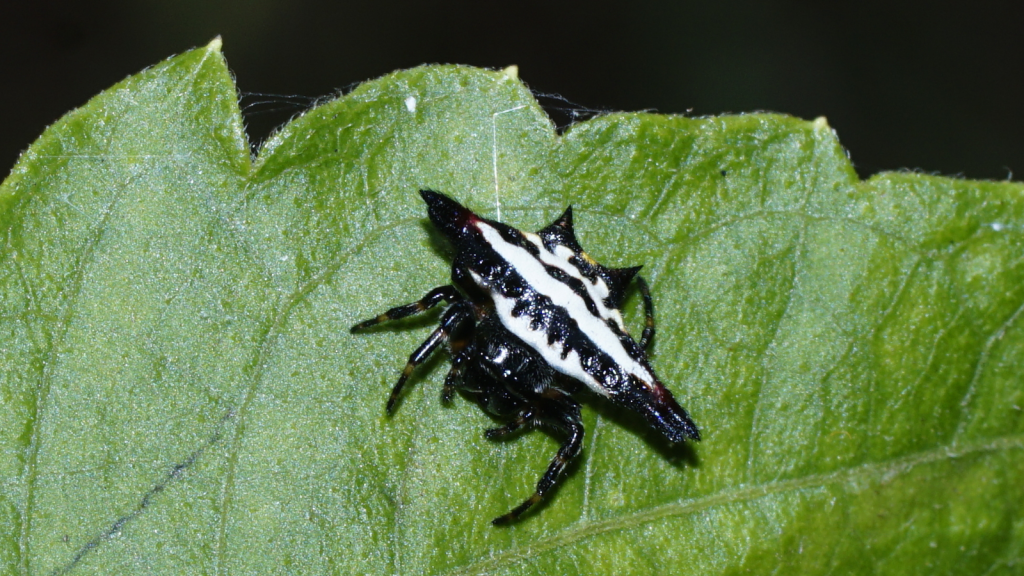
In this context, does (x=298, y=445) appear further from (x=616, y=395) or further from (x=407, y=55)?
(x=407, y=55)

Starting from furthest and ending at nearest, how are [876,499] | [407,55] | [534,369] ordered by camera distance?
[407,55] → [534,369] → [876,499]

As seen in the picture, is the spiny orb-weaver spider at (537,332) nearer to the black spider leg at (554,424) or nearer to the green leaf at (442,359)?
the black spider leg at (554,424)

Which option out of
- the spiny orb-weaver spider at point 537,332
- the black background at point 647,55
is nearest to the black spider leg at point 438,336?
the spiny orb-weaver spider at point 537,332

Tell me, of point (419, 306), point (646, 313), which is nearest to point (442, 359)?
point (419, 306)

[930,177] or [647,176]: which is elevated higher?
[647,176]

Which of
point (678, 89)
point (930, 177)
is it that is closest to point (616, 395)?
point (930, 177)

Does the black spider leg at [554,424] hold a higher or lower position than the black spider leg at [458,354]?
lower

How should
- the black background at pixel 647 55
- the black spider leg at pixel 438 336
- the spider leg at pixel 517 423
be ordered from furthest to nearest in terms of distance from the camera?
1. the black background at pixel 647 55
2. the spider leg at pixel 517 423
3. the black spider leg at pixel 438 336
